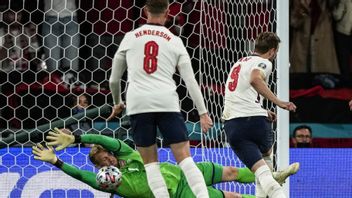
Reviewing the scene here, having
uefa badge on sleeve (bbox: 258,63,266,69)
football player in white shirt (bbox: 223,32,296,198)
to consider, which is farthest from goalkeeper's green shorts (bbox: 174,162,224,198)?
uefa badge on sleeve (bbox: 258,63,266,69)

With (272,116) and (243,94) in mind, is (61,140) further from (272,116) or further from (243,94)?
(272,116)

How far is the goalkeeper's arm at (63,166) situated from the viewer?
9.25m

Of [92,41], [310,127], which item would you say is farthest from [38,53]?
[310,127]

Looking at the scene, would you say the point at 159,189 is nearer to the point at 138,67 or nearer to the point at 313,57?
the point at 138,67

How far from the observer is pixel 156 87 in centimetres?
797

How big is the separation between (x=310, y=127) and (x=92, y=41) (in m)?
2.26

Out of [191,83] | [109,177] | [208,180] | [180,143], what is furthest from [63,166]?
[191,83]

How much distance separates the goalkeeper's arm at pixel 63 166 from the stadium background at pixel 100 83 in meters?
0.70

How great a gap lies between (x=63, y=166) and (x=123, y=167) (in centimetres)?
45

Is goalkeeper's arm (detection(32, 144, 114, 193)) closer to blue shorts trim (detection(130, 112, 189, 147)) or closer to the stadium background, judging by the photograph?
the stadium background

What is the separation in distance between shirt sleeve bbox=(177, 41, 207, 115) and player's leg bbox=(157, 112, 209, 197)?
165 millimetres

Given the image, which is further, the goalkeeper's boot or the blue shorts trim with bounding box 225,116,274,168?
the goalkeeper's boot

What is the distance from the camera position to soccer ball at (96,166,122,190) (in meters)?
9.15

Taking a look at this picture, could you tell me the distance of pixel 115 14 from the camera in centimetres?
1127
